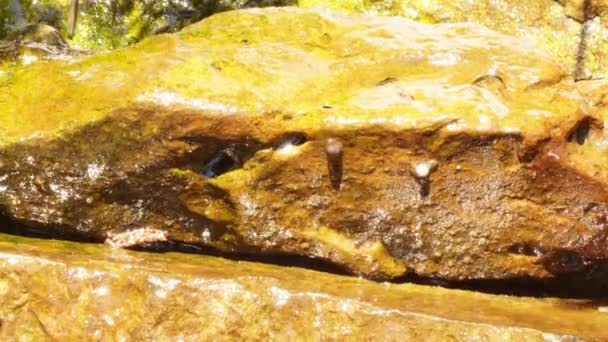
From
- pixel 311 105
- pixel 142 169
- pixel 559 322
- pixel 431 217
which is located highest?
pixel 311 105

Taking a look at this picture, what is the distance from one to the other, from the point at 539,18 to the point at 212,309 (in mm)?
4209

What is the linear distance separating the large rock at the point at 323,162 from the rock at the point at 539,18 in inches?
74.8

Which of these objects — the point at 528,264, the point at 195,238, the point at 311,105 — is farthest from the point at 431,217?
the point at 195,238

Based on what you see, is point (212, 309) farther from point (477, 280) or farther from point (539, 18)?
point (539, 18)

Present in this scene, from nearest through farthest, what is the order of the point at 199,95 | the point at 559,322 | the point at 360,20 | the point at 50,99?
the point at 559,322, the point at 199,95, the point at 50,99, the point at 360,20

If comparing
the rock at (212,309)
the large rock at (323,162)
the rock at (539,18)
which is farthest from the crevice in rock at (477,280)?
the rock at (539,18)

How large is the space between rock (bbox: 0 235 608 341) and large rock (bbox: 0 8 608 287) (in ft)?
1.18

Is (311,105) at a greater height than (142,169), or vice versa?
(311,105)

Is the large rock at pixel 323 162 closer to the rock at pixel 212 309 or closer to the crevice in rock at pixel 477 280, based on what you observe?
the crevice in rock at pixel 477 280

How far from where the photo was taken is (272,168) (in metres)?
3.99

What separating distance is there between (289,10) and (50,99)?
1.81 m

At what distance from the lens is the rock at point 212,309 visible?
3621mm

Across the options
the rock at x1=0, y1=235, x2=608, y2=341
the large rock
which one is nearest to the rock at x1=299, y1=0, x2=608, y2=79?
the large rock

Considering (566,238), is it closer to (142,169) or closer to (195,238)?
(195,238)
